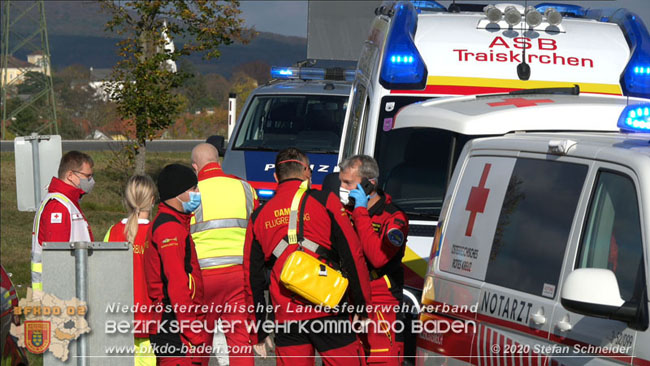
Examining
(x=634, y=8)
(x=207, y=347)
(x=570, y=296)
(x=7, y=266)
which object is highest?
(x=634, y=8)

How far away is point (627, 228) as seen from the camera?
3938 mm

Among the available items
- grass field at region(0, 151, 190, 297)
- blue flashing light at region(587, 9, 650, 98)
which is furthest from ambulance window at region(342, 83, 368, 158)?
grass field at region(0, 151, 190, 297)

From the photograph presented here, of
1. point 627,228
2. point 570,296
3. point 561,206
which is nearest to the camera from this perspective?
point 570,296

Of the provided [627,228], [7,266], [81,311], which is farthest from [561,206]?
[7,266]

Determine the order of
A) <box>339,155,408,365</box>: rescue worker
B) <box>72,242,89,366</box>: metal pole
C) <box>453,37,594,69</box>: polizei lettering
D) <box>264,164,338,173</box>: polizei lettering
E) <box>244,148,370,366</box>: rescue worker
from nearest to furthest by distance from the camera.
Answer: <box>72,242,89,366</box>: metal pole
<box>244,148,370,366</box>: rescue worker
<box>339,155,408,365</box>: rescue worker
<box>453,37,594,69</box>: polizei lettering
<box>264,164,338,173</box>: polizei lettering

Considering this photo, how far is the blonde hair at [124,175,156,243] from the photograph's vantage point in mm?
6473

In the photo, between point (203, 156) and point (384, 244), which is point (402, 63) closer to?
point (203, 156)

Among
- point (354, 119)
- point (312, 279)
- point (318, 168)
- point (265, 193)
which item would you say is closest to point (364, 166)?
point (312, 279)

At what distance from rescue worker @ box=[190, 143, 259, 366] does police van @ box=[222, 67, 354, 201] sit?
16.9 ft

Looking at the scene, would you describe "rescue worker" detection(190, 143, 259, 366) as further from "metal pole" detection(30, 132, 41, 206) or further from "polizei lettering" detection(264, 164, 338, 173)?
"polizei lettering" detection(264, 164, 338, 173)

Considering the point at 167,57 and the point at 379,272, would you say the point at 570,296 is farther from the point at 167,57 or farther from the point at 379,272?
the point at 167,57

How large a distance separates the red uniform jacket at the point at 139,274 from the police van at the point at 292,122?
18.8 feet

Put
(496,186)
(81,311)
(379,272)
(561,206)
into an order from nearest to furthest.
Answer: (561,206)
(496,186)
(81,311)
(379,272)

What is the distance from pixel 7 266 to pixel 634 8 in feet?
30.0
